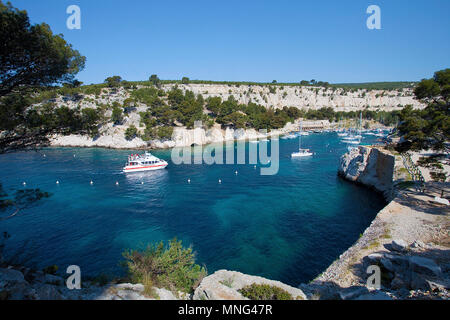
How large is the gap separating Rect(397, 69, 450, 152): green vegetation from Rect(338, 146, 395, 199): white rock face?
11.5 meters

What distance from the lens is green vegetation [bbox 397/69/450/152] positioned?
17.5m

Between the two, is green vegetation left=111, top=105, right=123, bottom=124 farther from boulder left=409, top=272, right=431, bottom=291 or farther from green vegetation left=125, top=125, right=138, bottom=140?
boulder left=409, top=272, right=431, bottom=291

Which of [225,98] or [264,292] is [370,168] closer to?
[264,292]

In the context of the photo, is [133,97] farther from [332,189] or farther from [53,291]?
[53,291]

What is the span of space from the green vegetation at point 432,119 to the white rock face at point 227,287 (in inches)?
649

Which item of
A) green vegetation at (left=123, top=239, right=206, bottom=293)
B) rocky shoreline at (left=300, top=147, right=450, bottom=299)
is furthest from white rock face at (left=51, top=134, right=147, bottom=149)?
rocky shoreline at (left=300, top=147, right=450, bottom=299)

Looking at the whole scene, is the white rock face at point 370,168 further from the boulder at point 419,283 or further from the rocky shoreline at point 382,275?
the boulder at point 419,283

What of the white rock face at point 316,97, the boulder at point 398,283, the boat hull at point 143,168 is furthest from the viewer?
the white rock face at point 316,97

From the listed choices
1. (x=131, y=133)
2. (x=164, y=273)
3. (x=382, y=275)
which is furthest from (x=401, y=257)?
(x=131, y=133)

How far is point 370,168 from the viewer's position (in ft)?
118

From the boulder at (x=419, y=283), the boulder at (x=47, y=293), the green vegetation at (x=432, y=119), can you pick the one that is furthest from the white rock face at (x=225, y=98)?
the boulder at (x=47, y=293)

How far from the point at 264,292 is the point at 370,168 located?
33983mm

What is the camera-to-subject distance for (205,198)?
3244cm

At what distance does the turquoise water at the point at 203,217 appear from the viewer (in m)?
19.1
